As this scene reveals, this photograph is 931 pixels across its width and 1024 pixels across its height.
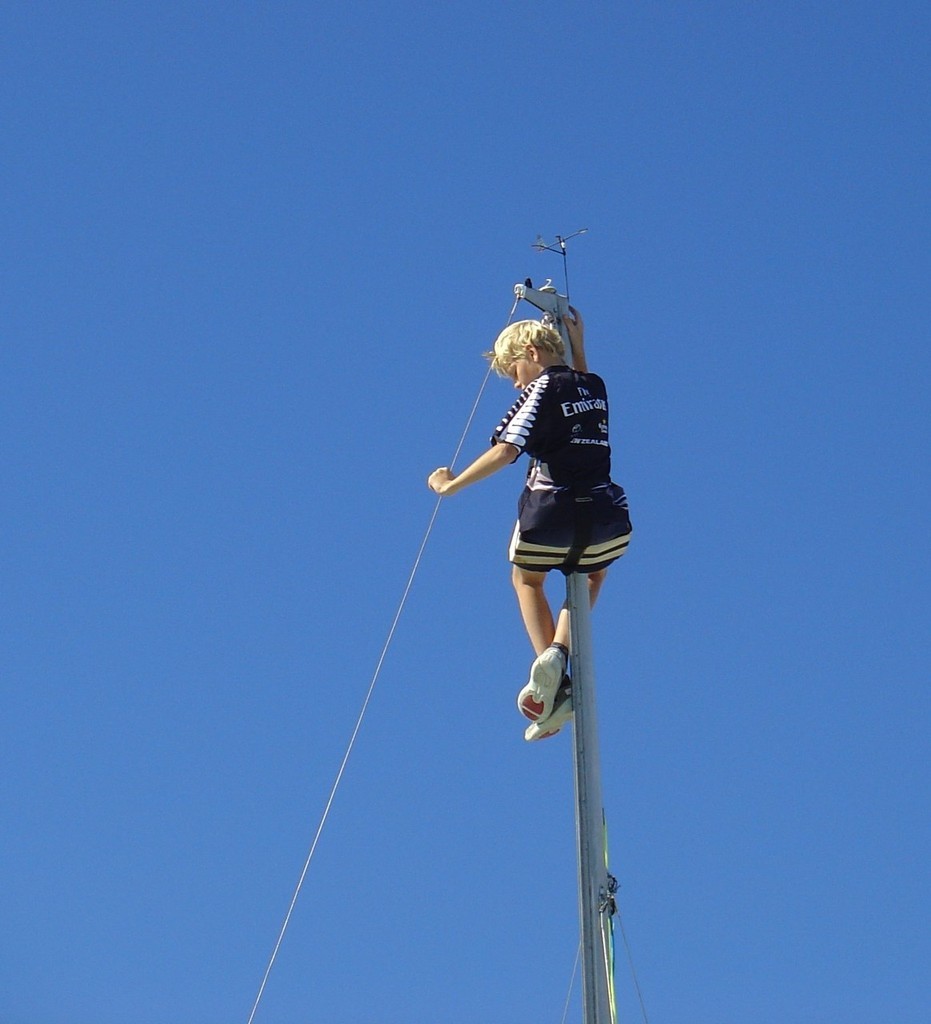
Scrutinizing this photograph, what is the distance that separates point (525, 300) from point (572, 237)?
95 cm

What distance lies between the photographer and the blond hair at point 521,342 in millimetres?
10359

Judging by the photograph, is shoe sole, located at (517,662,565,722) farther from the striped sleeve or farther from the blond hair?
the blond hair

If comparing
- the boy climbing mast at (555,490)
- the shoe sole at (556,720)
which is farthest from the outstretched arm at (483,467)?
the shoe sole at (556,720)

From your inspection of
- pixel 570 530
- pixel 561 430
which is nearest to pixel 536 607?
pixel 570 530

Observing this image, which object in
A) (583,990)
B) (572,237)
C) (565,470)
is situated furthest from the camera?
(572,237)

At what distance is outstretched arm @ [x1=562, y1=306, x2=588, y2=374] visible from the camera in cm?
1064

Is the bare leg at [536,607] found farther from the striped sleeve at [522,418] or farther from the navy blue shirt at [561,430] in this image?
the striped sleeve at [522,418]

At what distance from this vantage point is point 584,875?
955 centimetres

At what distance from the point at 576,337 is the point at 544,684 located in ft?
6.91

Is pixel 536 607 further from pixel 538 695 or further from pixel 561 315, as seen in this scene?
pixel 561 315

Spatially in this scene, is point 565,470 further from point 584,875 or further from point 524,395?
point 584,875

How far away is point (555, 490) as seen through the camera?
33.0 feet

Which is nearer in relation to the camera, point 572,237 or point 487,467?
point 487,467

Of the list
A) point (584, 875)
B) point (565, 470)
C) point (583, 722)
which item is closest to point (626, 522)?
point (565, 470)
